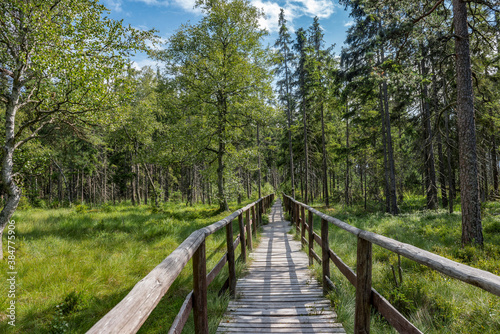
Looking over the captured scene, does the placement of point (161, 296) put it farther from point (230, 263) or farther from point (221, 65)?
point (221, 65)

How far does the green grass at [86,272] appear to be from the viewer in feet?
11.9

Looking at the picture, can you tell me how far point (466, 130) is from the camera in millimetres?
6410

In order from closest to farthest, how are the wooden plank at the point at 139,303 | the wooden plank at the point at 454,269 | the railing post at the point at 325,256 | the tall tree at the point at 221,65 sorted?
the wooden plank at the point at 139,303
the wooden plank at the point at 454,269
the railing post at the point at 325,256
the tall tree at the point at 221,65

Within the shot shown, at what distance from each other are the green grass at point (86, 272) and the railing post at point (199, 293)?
0.64 metres

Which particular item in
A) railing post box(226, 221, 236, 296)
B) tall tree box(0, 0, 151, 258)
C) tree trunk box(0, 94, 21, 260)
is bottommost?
railing post box(226, 221, 236, 296)

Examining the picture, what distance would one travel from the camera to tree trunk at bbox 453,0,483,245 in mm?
6301

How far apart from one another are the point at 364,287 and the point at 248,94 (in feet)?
39.9

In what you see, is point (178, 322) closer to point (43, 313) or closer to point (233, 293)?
point (233, 293)

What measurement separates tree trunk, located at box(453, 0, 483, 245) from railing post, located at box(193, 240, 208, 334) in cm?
739

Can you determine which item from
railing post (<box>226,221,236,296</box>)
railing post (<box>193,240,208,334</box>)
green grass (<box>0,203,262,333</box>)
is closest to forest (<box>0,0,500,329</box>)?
green grass (<box>0,203,262,333</box>)

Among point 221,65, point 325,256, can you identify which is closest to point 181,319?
point 325,256

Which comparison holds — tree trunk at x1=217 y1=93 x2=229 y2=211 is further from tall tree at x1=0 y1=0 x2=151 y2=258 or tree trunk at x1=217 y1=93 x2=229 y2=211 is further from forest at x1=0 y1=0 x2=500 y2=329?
tall tree at x1=0 y1=0 x2=151 y2=258

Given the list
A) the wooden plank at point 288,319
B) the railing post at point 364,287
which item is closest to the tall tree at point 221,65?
the wooden plank at point 288,319

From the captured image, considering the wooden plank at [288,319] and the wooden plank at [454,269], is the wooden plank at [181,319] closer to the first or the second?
the wooden plank at [288,319]
